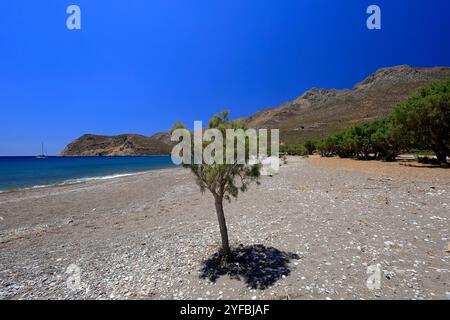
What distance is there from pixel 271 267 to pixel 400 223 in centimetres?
645

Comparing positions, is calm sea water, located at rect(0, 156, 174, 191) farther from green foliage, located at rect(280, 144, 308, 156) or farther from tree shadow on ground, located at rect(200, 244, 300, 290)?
green foliage, located at rect(280, 144, 308, 156)

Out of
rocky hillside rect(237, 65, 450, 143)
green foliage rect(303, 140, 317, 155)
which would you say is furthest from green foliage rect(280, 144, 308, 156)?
rocky hillside rect(237, 65, 450, 143)

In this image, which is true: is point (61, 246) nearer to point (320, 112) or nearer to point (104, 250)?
point (104, 250)

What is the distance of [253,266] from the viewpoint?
765cm

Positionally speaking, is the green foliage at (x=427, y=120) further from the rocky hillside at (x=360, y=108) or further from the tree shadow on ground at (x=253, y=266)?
the rocky hillside at (x=360, y=108)

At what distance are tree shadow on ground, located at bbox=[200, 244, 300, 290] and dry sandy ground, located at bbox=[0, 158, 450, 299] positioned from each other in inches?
1.4

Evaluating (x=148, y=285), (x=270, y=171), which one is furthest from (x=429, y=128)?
(x=148, y=285)

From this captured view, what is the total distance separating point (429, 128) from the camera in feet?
88.3

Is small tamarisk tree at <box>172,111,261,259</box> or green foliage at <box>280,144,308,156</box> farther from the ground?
green foliage at <box>280,144,308,156</box>

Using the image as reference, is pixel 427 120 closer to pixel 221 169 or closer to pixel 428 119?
pixel 428 119

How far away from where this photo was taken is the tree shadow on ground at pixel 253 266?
6.94 meters

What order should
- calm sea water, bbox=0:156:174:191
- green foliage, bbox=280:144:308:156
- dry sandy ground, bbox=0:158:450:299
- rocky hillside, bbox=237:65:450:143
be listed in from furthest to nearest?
rocky hillside, bbox=237:65:450:143 → green foliage, bbox=280:144:308:156 → calm sea water, bbox=0:156:174:191 → dry sandy ground, bbox=0:158:450:299

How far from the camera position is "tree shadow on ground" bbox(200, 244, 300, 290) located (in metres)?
6.94

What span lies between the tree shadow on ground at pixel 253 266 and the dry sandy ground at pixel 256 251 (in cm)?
3
